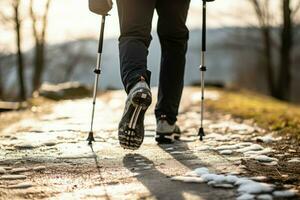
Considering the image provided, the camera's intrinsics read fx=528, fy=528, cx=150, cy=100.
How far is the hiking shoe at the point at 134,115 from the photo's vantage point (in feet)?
10.2

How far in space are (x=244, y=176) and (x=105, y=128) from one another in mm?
2735

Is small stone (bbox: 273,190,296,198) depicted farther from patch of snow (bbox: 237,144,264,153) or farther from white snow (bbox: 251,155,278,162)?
patch of snow (bbox: 237,144,264,153)

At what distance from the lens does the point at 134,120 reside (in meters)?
3.17

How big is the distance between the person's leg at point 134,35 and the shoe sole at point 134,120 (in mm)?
162

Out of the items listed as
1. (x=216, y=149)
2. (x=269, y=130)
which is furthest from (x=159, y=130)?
(x=269, y=130)

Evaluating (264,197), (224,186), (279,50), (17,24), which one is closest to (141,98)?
(224,186)

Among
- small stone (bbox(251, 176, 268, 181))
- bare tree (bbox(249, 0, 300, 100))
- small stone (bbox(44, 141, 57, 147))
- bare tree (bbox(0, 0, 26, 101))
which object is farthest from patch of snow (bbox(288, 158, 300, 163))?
bare tree (bbox(0, 0, 26, 101))

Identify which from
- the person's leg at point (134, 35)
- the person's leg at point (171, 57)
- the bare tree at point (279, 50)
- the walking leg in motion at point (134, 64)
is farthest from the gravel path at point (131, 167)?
the bare tree at point (279, 50)

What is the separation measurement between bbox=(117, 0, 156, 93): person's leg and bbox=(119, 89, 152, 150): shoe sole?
162 mm

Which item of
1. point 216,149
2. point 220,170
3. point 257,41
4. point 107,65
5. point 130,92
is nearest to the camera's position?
point 220,170

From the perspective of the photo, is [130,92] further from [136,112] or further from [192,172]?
[192,172]

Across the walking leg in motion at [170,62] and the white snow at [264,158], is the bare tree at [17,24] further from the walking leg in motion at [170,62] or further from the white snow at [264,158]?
the white snow at [264,158]

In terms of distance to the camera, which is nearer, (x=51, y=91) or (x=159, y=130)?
(x=159, y=130)

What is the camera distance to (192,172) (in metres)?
2.58
